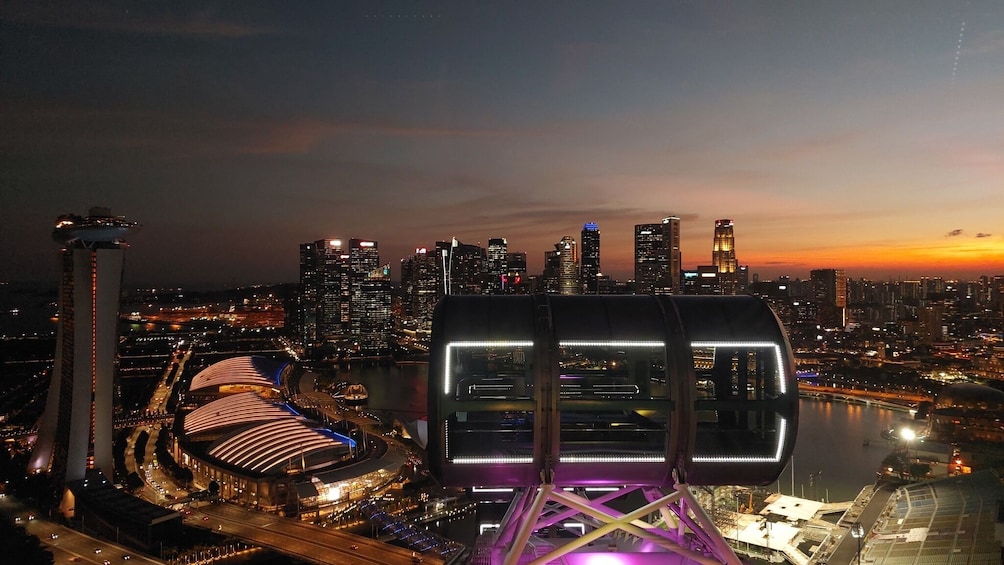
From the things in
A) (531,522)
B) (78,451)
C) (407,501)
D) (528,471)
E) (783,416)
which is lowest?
(407,501)

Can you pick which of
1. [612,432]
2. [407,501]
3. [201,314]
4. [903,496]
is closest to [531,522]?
[612,432]

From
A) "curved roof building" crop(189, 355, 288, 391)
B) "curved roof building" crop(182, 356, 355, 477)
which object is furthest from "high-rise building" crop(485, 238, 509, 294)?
"curved roof building" crop(182, 356, 355, 477)

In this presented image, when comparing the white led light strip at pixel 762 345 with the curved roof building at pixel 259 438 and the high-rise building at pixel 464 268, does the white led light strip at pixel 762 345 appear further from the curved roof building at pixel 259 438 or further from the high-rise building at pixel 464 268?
the high-rise building at pixel 464 268

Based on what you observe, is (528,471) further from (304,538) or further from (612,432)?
(304,538)

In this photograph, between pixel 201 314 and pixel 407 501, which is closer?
pixel 407 501

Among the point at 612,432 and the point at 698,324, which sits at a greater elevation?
the point at 698,324

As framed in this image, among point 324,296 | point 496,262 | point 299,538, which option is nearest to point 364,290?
point 324,296

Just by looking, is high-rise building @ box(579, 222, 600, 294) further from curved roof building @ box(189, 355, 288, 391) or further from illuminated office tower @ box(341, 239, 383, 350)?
curved roof building @ box(189, 355, 288, 391)

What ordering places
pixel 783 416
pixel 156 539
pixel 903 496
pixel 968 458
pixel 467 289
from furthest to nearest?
pixel 467 289
pixel 968 458
pixel 903 496
pixel 156 539
pixel 783 416
